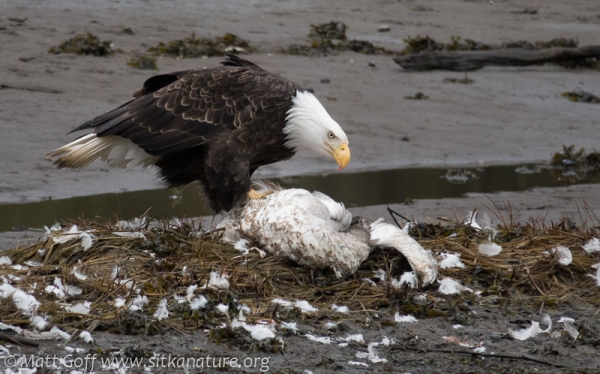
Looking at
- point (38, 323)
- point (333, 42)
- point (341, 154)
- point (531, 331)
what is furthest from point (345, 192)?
point (333, 42)

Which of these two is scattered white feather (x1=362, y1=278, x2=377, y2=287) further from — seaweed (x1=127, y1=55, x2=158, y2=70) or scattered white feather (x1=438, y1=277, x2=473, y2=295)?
seaweed (x1=127, y1=55, x2=158, y2=70)

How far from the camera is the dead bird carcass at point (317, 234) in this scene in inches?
185

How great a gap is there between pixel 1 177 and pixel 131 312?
389 cm

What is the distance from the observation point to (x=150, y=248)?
192 inches

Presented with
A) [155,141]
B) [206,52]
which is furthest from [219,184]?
[206,52]

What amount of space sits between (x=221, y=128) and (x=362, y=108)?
4.54 m

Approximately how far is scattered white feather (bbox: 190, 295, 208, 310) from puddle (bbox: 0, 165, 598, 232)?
239 cm

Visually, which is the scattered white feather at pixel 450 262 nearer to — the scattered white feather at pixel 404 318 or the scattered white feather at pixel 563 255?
the scattered white feather at pixel 563 255

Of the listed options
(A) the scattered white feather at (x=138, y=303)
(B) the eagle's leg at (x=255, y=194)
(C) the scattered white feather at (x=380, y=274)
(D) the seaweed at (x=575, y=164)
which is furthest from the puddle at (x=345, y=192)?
(A) the scattered white feather at (x=138, y=303)

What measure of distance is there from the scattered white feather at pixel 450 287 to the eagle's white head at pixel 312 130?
1194 millimetres

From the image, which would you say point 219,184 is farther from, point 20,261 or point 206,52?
point 206,52

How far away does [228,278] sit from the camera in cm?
453

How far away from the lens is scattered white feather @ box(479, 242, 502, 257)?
17.0 feet

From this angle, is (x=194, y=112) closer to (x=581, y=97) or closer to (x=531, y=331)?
(x=531, y=331)
